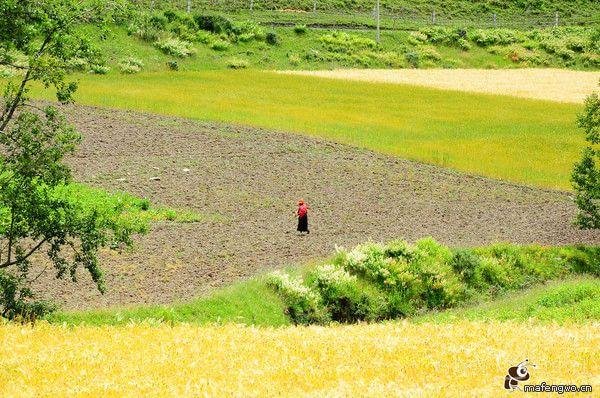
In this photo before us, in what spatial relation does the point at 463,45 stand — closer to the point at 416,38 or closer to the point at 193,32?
the point at 416,38

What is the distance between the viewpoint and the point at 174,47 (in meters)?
86.9

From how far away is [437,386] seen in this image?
38.7ft

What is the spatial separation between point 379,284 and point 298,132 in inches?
1053

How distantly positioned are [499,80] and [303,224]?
59005mm

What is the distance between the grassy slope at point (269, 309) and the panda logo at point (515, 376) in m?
12.7

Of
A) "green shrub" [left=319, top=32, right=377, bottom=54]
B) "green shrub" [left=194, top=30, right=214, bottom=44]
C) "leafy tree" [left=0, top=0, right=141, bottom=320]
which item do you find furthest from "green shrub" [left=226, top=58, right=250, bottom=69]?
"leafy tree" [left=0, top=0, right=141, bottom=320]

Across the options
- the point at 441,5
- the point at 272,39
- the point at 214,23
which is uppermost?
the point at 214,23

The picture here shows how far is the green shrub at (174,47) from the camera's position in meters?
86.2

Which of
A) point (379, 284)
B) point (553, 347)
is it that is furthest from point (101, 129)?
point (553, 347)

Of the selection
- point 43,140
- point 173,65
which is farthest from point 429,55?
point 43,140

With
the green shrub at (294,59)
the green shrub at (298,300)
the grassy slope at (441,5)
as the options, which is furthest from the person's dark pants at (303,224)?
the grassy slope at (441,5)

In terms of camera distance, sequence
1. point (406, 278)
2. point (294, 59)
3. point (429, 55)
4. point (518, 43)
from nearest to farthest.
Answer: point (406, 278)
point (294, 59)
point (429, 55)
point (518, 43)

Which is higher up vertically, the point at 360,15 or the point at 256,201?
the point at 256,201

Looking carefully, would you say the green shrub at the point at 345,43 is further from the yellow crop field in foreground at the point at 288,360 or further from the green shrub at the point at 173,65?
the yellow crop field in foreground at the point at 288,360
